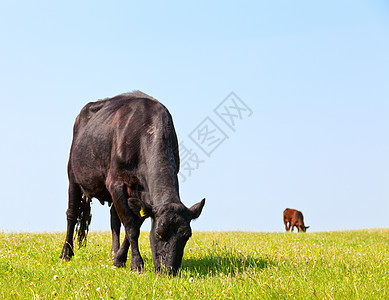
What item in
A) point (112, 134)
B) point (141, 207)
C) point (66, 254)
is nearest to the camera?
point (141, 207)

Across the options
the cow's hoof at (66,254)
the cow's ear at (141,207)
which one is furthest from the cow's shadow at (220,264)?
the cow's hoof at (66,254)

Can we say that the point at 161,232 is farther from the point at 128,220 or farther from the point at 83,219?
the point at 83,219

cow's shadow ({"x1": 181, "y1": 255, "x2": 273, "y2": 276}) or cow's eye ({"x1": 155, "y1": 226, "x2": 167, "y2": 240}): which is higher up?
cow's eye ({"x1": 155, "y1": 226, "x2": 167, "y2": 240})

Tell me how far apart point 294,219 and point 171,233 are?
1073 inches

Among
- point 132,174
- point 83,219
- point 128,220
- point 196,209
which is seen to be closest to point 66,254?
point 83,219

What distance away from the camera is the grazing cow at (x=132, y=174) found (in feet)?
25.7

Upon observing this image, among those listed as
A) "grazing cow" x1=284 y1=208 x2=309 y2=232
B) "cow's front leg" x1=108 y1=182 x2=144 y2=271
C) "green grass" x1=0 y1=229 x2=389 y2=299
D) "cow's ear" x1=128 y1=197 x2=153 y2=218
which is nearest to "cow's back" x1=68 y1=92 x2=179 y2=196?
"cow's front leg" x1=108 y1=182 x2=144 y2=271

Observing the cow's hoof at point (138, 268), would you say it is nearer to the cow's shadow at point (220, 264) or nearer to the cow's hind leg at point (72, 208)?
the cow's shadow at point (220, 264)

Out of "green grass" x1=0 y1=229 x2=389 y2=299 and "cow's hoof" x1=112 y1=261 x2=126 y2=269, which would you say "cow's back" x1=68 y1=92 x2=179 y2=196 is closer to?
"cow's hoof" x1=112 y1=261 x2=126 y2=269

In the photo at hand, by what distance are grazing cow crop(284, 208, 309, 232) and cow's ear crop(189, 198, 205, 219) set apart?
84.9 ft

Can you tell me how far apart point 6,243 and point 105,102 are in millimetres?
5754

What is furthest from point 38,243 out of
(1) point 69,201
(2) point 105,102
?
(2) point 105,102

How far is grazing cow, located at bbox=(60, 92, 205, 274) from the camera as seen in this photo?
783cm

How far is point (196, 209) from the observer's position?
8.18 m
